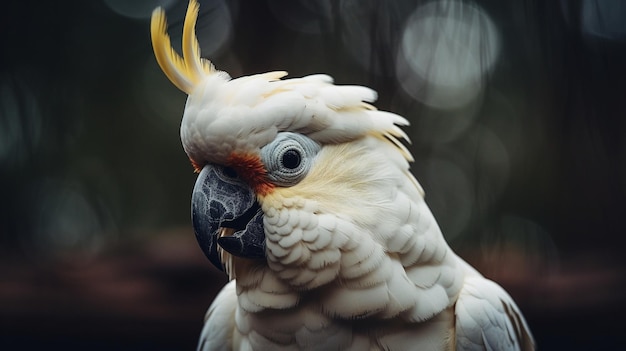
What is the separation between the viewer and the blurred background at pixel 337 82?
5.22 ft

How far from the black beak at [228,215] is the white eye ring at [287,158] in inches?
3.3

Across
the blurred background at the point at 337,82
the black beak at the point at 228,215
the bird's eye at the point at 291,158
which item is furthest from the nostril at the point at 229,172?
the blurred background at the point at 337,82

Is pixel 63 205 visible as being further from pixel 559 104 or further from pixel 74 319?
pixel 559 104

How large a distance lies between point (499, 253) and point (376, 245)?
84 cm

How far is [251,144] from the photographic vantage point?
1.26 metres

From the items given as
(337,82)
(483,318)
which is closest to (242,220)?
(483,318)

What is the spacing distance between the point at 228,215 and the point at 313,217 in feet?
0.67

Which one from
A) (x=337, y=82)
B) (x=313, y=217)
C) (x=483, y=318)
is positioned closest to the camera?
(x=313, y=217)

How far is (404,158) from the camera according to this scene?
1471 millimetres

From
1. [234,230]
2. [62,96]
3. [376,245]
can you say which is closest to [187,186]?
[62,96]

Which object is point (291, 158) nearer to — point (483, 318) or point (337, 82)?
point (483, 318)

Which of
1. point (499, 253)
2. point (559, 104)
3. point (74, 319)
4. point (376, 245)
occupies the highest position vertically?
point (559, 104)

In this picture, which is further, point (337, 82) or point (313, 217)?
point (337, 82)

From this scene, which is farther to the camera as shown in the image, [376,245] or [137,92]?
[137,92]
